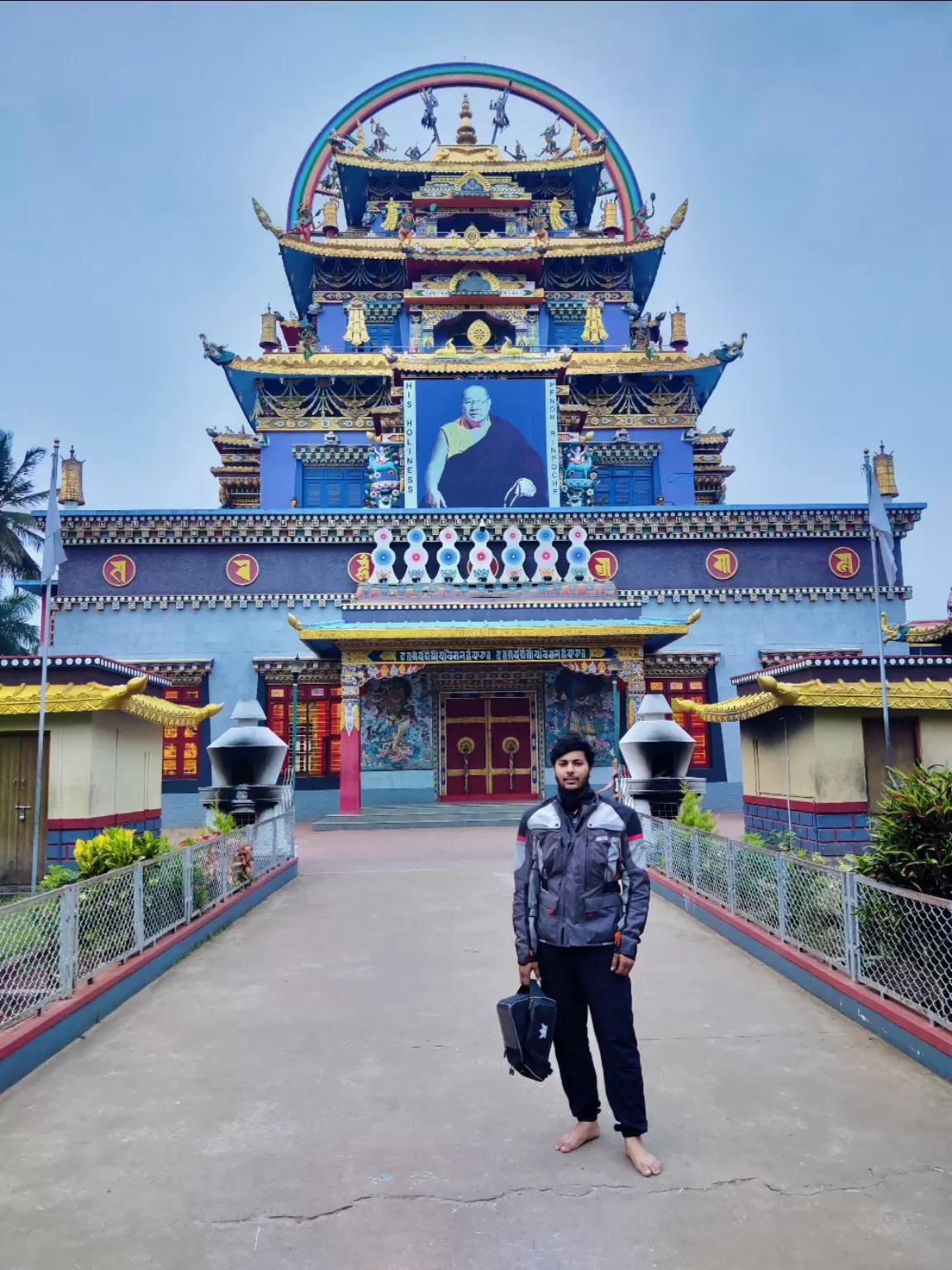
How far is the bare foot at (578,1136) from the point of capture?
4102 mm

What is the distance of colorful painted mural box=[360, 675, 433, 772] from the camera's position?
21203 mm

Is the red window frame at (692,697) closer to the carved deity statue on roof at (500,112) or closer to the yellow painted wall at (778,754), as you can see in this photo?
the yellow painted wall at (778,754)

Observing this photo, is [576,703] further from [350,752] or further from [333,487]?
[333,487]

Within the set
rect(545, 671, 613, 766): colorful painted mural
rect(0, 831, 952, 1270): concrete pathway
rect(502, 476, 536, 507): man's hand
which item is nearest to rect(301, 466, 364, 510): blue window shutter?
rect(502, 476, 536, 507): man's hand

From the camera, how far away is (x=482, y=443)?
2562cm

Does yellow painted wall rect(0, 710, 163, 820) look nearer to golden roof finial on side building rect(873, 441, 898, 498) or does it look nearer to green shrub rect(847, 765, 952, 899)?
green shrub rect(847, 765, 952, 899)

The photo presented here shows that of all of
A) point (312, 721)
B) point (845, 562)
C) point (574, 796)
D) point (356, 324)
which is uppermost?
point (356, 324)

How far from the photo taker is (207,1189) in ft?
12.5

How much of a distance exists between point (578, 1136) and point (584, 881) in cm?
118

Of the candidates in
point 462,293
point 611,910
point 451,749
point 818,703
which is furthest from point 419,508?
point 611,910

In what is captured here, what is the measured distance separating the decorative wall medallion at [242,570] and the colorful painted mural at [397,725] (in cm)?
444

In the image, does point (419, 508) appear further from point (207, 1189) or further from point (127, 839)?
point (207, 1189)

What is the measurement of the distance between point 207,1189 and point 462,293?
28080 mm

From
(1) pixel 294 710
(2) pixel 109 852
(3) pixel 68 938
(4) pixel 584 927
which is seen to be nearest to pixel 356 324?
(1) pixel 294 710
